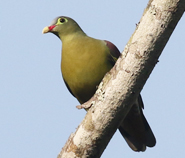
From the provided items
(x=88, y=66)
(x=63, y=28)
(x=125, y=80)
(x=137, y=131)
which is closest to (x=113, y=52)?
(x=88, y=66)

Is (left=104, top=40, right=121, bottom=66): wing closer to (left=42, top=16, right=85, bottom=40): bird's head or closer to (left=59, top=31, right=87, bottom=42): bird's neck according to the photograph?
(left=59, top=31, right=87, bottom=42): bird's neck

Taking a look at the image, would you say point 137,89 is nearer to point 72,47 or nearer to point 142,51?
point 142,51

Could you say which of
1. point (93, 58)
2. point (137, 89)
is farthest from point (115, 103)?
point (93, 58)

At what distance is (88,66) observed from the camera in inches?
178

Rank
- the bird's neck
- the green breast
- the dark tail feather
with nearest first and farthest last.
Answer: the green breast
the dark tail feather
the bird's neck

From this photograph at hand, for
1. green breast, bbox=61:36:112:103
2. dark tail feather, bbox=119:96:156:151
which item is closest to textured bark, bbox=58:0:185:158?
green breast, bbox=61:36:112:103

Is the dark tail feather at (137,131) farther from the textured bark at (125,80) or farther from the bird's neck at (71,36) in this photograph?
the textured bark at (125,80)

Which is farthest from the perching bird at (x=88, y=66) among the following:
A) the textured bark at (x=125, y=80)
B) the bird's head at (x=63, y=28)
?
the textured bark at (x=125, y=80)

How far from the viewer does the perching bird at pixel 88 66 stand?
179 inches

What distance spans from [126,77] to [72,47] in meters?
1.61

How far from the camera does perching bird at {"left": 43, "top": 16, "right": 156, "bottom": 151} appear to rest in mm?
4547

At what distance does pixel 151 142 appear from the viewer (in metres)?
5.09

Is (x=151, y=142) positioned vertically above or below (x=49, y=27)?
below

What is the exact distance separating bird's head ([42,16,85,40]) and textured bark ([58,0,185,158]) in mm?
1698
